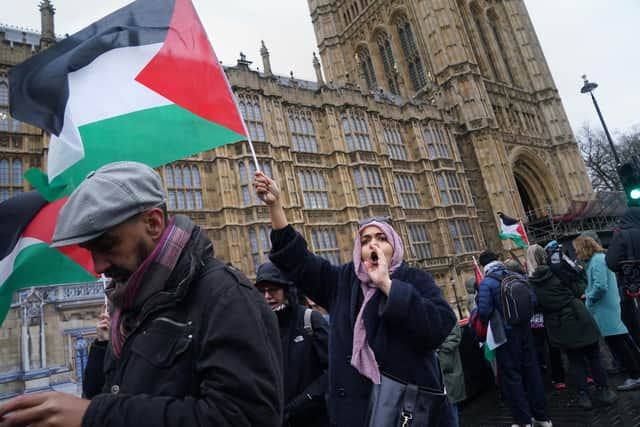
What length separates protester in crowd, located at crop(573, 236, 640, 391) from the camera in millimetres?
4988

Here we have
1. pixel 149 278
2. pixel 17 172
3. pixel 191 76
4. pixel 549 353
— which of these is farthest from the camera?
pixel 17 172

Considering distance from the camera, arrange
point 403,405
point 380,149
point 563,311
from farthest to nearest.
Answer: point 380,149
point 563,311
point 403,405

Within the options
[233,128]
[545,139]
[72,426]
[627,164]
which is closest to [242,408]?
[72,426]

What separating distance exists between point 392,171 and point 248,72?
9.80 metres

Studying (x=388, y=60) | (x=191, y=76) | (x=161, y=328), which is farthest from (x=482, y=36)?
(x=161, y=328)

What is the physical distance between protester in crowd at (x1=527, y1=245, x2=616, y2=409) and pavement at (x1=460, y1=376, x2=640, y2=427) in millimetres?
168

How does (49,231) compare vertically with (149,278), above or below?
above

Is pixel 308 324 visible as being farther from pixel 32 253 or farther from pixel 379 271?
pixel 32 253

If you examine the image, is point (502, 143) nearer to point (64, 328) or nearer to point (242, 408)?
point (64, 328)

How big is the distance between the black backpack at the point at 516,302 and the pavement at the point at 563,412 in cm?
122

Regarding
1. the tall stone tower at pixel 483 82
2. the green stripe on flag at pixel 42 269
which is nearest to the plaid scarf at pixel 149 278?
the green stripe on flag at pixel 42 269

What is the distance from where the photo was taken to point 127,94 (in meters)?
3.01

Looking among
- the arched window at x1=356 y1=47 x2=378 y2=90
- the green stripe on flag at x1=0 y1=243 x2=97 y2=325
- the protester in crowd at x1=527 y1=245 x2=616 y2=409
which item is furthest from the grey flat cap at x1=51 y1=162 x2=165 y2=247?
the arched window at x1=356 y1=47 x2=378 y2=90

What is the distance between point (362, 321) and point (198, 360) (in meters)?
1.13
